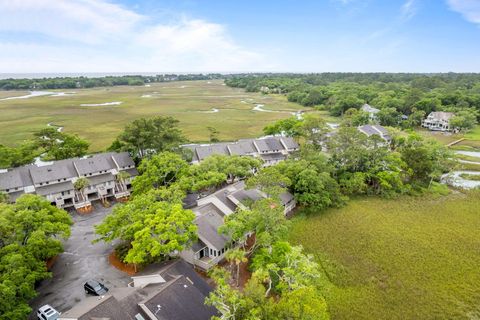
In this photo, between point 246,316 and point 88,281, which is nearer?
point 246,316

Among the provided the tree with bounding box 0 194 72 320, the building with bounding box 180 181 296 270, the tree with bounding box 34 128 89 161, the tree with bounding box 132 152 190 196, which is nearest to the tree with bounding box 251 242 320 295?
the building with bounding box 180 181 296 270

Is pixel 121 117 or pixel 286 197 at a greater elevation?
pixel 286 197

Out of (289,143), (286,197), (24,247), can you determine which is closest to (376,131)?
(289,143)

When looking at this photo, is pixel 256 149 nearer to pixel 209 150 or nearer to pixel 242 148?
pixel 242 148

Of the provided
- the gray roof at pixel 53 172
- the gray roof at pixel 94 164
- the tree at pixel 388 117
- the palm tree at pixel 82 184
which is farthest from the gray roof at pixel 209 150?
the tree at pixel 388 117

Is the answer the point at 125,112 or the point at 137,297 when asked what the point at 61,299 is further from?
the point at 125,112

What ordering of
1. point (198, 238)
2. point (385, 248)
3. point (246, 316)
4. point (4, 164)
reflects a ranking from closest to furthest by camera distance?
point (246, 316)
point (198, 238)
point (385, 248)
point (4, 164)

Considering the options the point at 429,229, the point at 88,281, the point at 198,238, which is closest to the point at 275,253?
the point at 198,238
